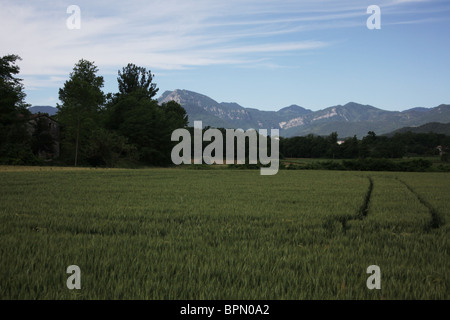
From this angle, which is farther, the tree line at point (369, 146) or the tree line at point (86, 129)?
the tree line at point (369, 146)

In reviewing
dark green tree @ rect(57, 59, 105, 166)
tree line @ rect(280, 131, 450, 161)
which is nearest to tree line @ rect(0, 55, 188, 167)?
dark green tree @ rect(57, 59, 105, 166)

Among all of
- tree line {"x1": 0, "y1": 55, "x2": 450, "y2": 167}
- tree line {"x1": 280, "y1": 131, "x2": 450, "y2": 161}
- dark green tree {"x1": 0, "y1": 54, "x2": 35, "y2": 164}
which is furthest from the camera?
tree line {"x1": 280, "y1": 131, "x2": 450, "y2": 161}

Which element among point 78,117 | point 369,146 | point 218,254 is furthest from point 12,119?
point 369,146

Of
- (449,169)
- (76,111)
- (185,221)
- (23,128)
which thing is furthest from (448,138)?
(185,221)

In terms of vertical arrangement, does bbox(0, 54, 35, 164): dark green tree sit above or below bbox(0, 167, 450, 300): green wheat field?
above

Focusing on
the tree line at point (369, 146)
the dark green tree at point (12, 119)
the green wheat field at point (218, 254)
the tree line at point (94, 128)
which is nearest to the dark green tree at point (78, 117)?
the tree line at point (94, 128)

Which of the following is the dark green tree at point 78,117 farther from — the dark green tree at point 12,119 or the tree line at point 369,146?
the tree line at point 369,146

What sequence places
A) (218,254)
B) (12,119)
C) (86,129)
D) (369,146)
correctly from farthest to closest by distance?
(369,146)
(86,129)
(12,119)
(218,254)

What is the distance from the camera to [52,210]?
9.73m

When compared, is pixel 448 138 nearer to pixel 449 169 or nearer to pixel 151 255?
pixel 449 169

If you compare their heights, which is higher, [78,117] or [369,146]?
[78,117]

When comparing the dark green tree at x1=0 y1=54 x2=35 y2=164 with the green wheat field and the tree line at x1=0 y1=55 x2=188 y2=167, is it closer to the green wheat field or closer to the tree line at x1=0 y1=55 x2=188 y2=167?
the tree line at x1=0 y1=55 x2=188 y2=167

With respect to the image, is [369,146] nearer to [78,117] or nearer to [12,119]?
[78,117]

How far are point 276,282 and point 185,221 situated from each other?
4.50 meters
